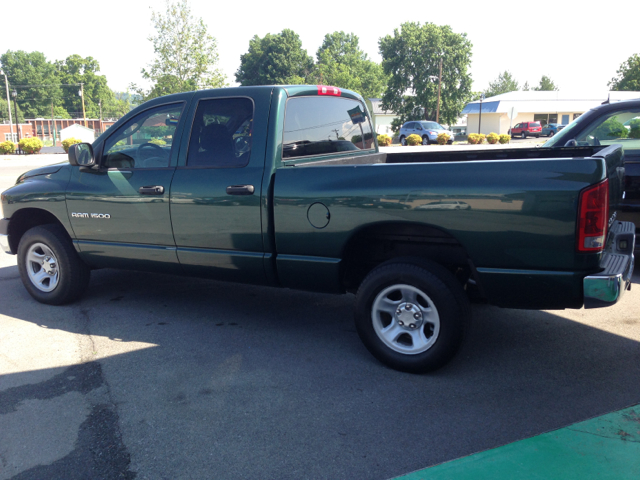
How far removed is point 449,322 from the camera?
3.53 metres

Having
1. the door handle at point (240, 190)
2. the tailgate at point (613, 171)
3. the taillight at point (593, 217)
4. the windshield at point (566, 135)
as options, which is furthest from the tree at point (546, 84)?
the taillight at point (593, 217)

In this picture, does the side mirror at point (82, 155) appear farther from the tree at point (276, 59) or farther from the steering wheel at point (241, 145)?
the tree at point (276, 59)

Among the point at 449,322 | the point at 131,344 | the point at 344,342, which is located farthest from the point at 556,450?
the point at 131,344

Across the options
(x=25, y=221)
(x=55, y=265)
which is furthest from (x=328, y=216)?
(x=25, y=221)

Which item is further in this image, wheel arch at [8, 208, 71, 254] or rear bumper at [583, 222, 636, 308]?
wheel arch at [8, 208, 71, 254]

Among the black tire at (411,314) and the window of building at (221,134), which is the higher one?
the window of building at (221,134)

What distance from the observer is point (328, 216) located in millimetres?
3816

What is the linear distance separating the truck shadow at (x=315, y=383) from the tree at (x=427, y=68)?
6730 cm

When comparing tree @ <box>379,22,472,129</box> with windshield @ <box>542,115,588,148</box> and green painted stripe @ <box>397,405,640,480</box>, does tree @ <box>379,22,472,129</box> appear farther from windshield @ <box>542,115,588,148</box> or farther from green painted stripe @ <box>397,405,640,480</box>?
green painted stripe @ <box>397,405,640,480</box>

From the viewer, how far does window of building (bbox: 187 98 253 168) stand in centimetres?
425

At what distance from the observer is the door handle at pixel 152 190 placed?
14.7 feet

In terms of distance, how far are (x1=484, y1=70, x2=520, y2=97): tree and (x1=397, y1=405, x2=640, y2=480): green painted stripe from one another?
13131 centimetres

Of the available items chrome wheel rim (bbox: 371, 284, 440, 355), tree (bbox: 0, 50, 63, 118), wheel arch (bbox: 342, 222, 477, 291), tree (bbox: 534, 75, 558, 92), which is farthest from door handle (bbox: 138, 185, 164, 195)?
tree (bbox: 0, 50, 63, 118)

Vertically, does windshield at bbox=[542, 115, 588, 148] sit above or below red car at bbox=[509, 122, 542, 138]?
below
